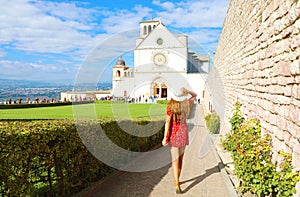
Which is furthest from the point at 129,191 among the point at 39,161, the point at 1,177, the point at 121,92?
the point at 121,92

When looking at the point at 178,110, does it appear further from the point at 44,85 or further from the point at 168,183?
the point at 44,85

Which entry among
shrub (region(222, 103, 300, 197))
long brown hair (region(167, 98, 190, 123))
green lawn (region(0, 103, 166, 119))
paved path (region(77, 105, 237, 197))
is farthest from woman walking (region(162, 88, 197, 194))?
green lawn (region(0, 103, 166, 119))

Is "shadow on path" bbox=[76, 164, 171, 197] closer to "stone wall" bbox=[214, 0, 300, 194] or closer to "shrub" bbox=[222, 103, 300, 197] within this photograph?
"shrub" bbox=[222, 103, 300, 197]

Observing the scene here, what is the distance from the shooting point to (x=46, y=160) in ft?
13.5

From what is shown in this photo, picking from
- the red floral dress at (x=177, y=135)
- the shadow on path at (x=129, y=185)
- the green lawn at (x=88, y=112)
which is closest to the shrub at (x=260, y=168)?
the red floral dress at (x=177, y=135)

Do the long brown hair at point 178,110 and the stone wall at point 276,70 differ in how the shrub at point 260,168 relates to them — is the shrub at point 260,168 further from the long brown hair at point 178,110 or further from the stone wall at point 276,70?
the long brown hair at point 178,110

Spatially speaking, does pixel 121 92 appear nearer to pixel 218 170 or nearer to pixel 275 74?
pixel 218 170

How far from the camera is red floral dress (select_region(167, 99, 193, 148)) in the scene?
16.8ft

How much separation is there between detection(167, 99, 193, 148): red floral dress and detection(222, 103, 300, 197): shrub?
A: 1.00 metres

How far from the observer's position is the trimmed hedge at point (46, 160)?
351 cm

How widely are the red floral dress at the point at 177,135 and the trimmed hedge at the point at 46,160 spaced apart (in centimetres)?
143

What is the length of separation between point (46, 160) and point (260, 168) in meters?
3.04

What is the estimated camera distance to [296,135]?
Result: 9.88ft

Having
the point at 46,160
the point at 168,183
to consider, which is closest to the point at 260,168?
the point at 168,183
